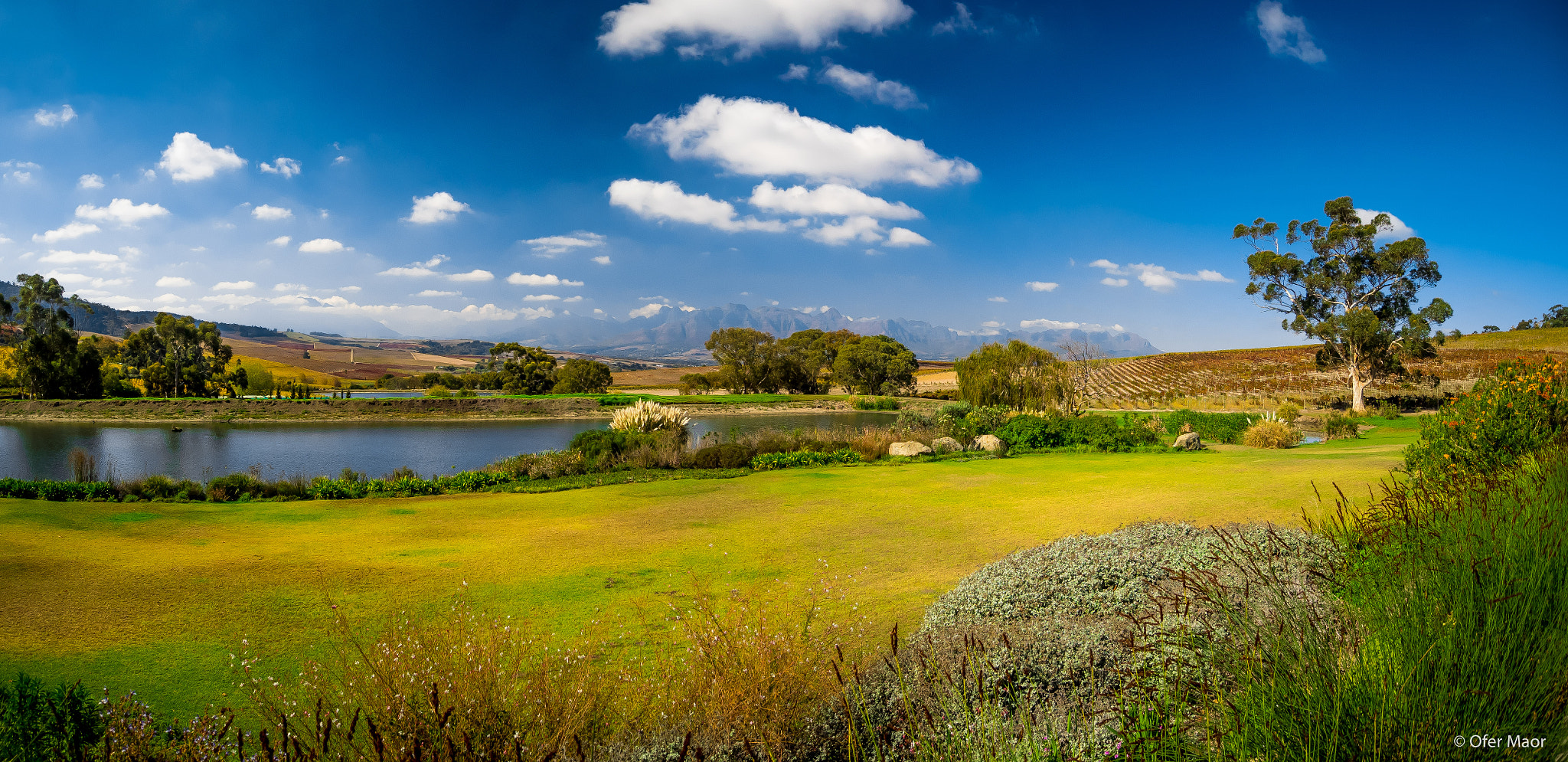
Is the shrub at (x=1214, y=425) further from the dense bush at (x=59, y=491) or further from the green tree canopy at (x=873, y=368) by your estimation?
the green tree canopy at (x=873, y=368)

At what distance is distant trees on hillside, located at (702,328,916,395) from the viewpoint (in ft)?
203

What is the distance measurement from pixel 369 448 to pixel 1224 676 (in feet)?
97.3

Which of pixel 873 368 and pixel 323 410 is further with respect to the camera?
pixel 873 368

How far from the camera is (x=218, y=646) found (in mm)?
4555

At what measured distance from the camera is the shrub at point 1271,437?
18.4m

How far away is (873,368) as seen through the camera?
202 feet

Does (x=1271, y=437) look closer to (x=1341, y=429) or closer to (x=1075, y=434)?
(x=1341, y=429)

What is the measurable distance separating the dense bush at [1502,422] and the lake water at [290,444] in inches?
724

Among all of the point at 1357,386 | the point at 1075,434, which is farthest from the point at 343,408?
the point at 1357,386

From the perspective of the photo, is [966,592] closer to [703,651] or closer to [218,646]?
[703,651]

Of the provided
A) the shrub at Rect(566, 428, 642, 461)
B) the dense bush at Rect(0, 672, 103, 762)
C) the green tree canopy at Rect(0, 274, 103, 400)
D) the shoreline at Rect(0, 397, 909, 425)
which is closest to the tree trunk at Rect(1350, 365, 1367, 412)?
the shoreline at Rect(0, 397, 909, 425)

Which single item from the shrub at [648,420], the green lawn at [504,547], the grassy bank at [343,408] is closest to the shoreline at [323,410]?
the grassy bank at [343,408]

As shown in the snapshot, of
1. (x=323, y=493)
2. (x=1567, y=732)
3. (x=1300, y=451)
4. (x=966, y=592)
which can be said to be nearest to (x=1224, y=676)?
(x=1567, y=732)

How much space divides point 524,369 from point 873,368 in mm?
31617
